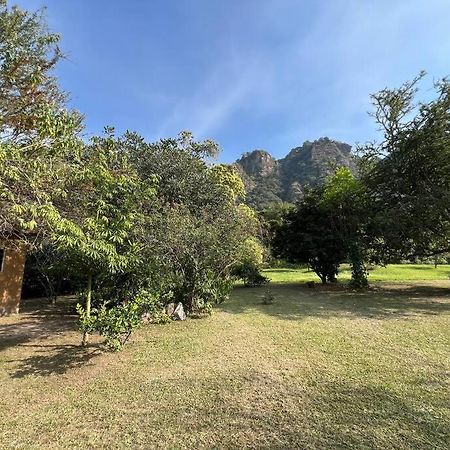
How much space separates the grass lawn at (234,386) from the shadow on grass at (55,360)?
0.02 metres

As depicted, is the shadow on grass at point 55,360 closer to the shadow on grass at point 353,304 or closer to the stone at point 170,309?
the stone at point 170,309

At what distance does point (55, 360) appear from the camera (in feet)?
18.1

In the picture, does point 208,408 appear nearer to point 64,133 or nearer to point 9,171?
point 9,171

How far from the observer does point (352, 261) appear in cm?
1418

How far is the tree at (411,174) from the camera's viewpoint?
11945 mm

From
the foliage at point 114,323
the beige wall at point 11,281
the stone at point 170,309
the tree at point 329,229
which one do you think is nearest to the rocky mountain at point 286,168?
the tree at point 329,229

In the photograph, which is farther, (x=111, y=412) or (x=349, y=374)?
(x=349, y=374)

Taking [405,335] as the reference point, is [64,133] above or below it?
above

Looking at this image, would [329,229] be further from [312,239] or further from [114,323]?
[114,323]

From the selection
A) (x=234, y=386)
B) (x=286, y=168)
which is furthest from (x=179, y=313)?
(x=286, y=168)

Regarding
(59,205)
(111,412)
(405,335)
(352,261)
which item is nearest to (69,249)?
(59,205)

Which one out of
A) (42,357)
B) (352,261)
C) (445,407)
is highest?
(352,261)

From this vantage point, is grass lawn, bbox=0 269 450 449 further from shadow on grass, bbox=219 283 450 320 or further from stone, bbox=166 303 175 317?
shadow on grass, bbox=219 283 450 320

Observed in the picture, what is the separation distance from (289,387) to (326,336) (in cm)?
273
